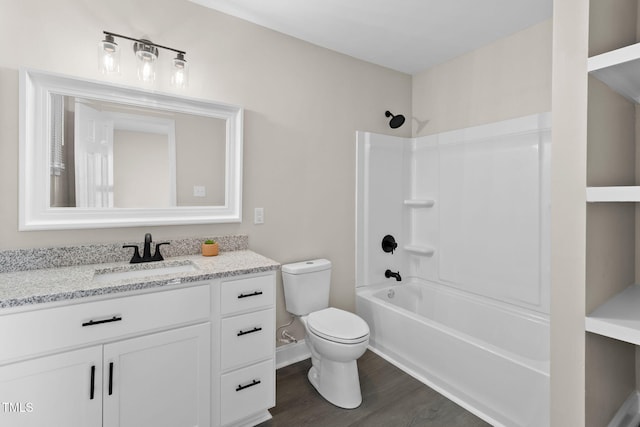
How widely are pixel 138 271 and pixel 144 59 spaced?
1.25 metres

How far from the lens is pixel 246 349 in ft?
5.80

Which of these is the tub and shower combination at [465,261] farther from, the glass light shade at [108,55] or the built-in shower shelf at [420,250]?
the glass light shade at [108,55]

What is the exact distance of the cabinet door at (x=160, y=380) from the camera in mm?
1424

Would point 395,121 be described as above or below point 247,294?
above

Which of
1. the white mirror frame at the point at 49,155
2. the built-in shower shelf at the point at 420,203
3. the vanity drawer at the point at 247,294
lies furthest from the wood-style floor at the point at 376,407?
the built-in shower shelf at the point at 420,203

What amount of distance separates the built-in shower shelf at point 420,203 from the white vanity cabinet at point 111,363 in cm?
216

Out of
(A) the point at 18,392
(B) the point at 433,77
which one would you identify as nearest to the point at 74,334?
(A) the point at 18,392

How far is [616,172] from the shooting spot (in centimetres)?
104

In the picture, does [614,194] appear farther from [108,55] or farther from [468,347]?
[108,55]

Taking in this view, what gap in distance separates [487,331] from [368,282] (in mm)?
1029

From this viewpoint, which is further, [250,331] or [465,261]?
[465,261]

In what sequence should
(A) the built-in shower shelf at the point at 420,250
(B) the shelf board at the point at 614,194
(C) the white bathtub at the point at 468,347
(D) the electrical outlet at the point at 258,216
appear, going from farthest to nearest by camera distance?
(A) the built-in shower shelf at the point at 420,250 → (D) the electrical outlet at the point at 258,216 → (C) the white bathtub at the point at 468,347 → (B) the shelf board at the point at 614,194

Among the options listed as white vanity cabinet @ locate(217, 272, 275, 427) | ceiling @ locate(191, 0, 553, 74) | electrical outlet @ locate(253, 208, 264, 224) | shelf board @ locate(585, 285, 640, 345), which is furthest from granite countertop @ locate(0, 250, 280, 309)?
ceiling @ locate(191, 0, 553, 74)

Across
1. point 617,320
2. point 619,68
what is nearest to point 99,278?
point 617,320
